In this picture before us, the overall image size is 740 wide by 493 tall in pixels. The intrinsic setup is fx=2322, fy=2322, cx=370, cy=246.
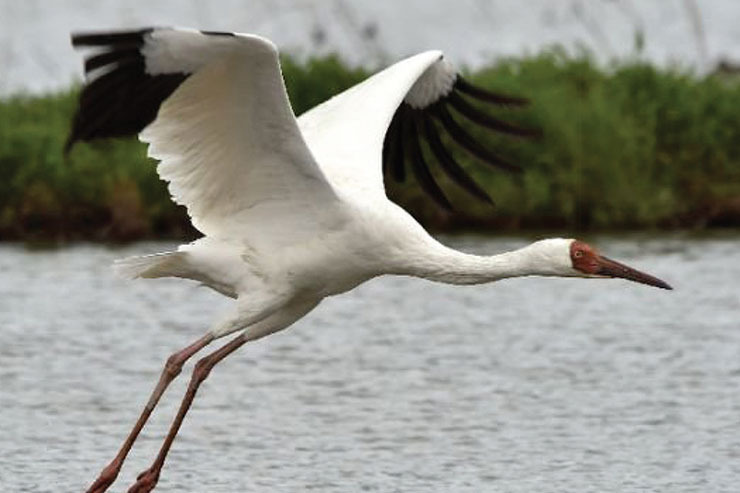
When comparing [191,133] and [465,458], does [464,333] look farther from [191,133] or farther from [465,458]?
[191,133]

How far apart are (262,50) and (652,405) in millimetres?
3723

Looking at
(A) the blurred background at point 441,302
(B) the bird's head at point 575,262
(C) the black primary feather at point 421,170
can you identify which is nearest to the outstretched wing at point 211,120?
(B) the bird's head at point 575,262

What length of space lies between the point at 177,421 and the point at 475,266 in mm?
1467

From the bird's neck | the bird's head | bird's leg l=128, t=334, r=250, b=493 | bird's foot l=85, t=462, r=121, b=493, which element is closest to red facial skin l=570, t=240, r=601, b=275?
the bird's head

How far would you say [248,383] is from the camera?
13.0 metres

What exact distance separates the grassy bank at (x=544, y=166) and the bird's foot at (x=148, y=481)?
8802mm

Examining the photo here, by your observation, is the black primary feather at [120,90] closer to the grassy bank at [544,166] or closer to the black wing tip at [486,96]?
A: the black wing tip at [486,96]

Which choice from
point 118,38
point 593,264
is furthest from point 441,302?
point 118,38

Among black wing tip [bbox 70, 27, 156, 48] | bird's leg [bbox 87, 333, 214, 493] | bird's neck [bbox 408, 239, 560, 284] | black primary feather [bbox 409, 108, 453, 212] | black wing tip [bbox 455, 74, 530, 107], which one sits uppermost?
black wing tip [bbox 70, 27, 156, 48]

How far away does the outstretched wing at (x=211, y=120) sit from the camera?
9.09 meters

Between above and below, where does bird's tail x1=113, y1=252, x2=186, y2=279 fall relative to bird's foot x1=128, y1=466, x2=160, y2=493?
above

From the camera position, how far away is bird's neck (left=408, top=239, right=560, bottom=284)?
9500 millimetres

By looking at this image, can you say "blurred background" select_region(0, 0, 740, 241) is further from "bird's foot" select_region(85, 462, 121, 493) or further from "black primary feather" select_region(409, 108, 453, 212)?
"bird's foot" select_region(85, 462, 121, 493)

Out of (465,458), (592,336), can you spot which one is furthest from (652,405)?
(592,336)
